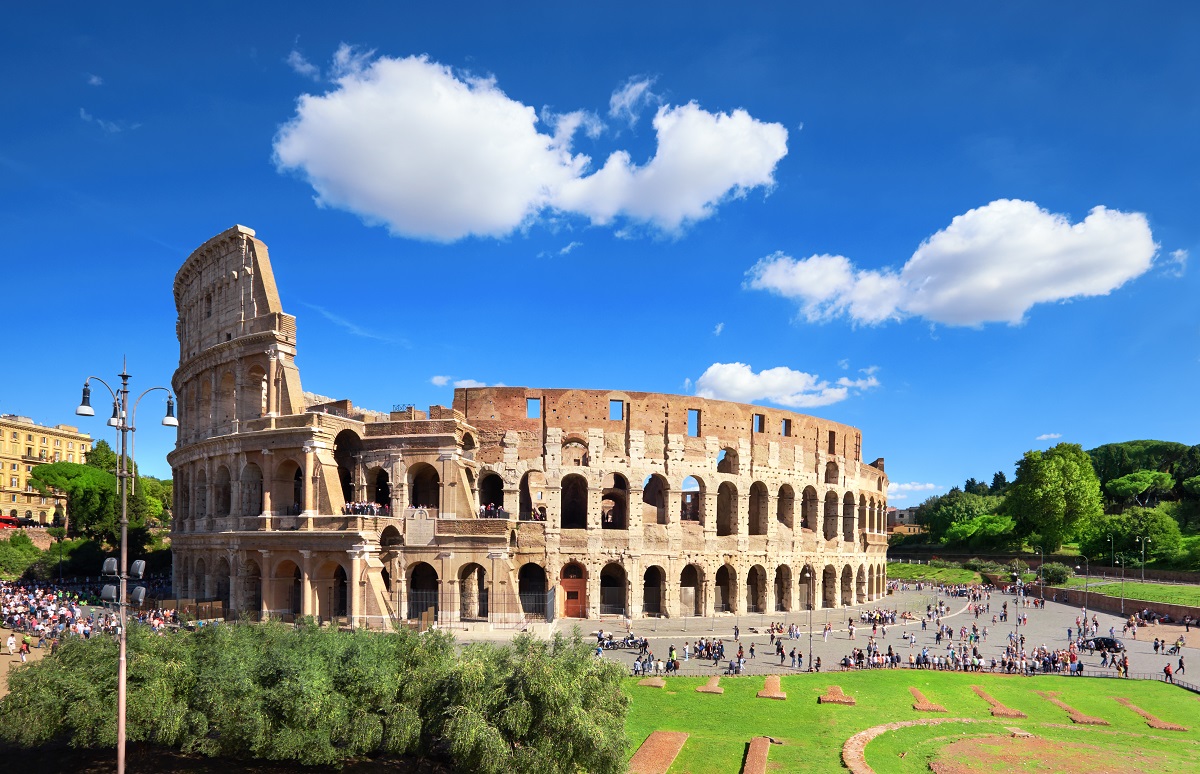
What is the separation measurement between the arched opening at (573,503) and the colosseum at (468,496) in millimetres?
150

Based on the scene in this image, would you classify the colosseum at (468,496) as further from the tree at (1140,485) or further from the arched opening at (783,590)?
the tree at (1140,485)

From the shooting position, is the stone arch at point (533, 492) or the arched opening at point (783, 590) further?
the arched opening at point (783, 590)

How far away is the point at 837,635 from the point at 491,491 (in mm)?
20140

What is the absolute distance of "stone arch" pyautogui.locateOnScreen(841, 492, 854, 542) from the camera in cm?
5481

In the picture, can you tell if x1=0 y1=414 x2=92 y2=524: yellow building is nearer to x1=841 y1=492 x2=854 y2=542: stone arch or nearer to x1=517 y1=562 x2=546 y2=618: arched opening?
x1=517 y1=562 x2=546 y2=618: arched opening

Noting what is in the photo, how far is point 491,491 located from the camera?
46000 millimetres

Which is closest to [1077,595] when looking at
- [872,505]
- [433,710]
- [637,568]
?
[872,505]

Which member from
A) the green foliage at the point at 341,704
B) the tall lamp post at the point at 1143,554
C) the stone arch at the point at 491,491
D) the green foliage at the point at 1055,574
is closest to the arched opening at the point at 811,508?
the stone arch at the point at 491,491

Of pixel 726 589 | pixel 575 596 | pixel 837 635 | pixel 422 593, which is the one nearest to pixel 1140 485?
pixel 726 589

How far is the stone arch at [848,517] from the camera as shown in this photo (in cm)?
5481

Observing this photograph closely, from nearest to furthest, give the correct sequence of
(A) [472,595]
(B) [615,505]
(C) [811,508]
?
A: (A) [472,595] → (C) [811,508] → (B) [615,505]

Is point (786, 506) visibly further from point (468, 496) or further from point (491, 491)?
point (468, 496)

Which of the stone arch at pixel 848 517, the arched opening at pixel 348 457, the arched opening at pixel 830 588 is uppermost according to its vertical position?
the arched opening at pixel 348 457

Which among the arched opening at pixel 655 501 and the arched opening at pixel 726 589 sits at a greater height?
the arched opening at pixel 655 501
